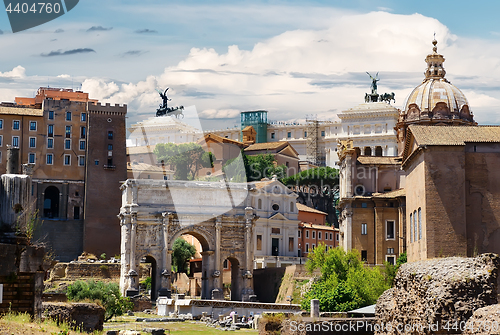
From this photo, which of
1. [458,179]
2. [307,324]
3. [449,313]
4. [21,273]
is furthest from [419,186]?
[21,273]

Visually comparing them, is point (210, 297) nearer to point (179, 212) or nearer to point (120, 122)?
point (179, 212)

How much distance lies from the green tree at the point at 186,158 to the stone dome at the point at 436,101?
43709 millimetres

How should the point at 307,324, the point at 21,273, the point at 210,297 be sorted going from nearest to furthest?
the point at 21,273, the point at 307,324, the point at 210,297

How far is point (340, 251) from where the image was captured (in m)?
52.0

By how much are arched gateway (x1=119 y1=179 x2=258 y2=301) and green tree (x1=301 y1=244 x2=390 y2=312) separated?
10.9 metres

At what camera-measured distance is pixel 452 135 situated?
41.5 meters

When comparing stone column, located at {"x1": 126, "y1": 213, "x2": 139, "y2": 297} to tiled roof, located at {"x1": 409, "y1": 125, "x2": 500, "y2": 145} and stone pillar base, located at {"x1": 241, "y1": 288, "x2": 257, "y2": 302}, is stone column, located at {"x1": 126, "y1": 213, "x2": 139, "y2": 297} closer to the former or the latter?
stone pillar base, located at {"x1": 241, "y1": 288, "x2": 257, "y2": 302}

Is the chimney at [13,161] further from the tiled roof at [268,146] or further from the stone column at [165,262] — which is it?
the tiled roof at [268,146]

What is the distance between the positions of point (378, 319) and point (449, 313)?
616 centimetres

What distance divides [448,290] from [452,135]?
25.2m

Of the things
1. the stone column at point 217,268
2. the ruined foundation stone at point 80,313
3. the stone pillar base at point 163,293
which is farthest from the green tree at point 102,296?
the ruined foundation stone at point 80,313

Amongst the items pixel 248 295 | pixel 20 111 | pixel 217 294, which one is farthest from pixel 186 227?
pixel 20 111

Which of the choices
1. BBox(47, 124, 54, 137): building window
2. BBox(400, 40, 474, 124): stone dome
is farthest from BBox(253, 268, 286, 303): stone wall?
BBox(47, 124, 54, 137): building window

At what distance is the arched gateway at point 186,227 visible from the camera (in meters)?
62.8
